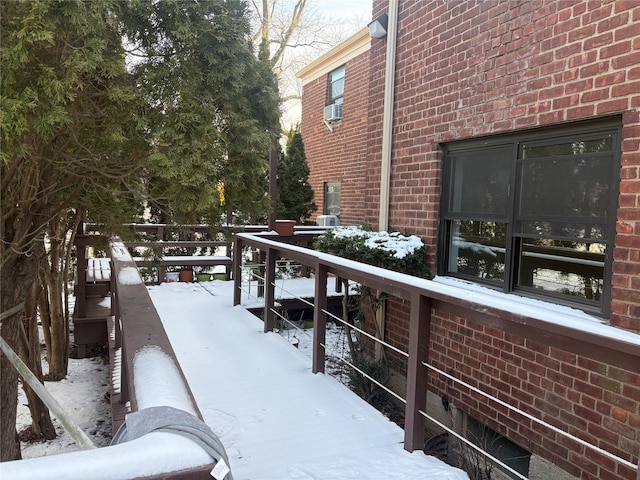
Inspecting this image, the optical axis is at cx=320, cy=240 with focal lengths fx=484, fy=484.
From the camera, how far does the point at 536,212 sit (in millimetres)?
3650

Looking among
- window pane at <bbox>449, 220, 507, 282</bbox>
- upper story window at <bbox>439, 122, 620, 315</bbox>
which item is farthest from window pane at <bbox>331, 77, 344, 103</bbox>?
window pane at <bbox>449, 220, 507, 282</bbox>

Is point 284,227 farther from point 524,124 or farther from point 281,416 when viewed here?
point 281,416

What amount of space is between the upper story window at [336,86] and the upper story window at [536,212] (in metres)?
6.30

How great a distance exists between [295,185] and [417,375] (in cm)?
921

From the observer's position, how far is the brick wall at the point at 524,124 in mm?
2922

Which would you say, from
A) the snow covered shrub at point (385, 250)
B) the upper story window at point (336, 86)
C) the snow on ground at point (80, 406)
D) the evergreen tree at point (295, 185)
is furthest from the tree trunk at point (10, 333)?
the upper story window at point (336, 86)

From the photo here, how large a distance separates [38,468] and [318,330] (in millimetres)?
3011

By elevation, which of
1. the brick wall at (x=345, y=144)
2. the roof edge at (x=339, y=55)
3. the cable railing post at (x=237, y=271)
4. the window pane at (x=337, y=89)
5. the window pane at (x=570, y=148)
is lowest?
the cable railing post at (x=237, y=271)

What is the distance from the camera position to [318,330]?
3863 millimetres

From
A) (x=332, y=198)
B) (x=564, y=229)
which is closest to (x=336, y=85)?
(x=332, y=198)

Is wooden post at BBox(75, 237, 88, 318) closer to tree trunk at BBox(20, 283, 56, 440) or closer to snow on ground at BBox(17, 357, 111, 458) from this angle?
snow on ground at BBox(17, 357, 111, 458)

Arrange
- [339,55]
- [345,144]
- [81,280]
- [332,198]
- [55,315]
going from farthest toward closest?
[332,198], [339,55], [345,144], [81,280], [55,315]

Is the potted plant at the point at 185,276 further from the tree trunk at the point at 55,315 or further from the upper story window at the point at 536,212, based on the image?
the upper story window at the point at 536,212

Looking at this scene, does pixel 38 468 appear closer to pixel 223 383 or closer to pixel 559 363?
pixel 223 383
